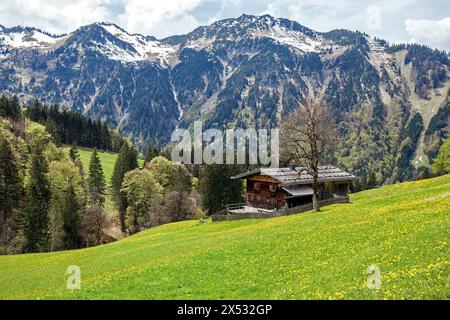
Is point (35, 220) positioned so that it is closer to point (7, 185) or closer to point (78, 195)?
point (7, 185)

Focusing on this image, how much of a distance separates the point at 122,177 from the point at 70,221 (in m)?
33.3

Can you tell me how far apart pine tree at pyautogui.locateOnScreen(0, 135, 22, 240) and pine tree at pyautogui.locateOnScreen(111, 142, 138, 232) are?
29.4m

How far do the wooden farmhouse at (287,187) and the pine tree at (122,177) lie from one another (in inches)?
1994

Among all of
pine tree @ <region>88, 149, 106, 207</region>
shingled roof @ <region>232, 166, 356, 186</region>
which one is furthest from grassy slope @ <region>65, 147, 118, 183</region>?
shingled roof @ <region>232, 166, 356, 186</region>

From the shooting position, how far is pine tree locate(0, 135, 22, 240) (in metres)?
87.2

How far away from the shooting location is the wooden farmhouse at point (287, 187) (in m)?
68.2

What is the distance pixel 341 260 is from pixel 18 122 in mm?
143242

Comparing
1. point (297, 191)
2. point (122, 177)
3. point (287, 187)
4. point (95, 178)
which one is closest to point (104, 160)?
point (95, 178)

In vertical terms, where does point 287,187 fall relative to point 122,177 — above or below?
below

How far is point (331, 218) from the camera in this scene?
40.7 metres

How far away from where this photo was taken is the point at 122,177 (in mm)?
123812

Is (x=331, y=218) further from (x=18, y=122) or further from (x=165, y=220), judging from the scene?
(x=18, y=122)
